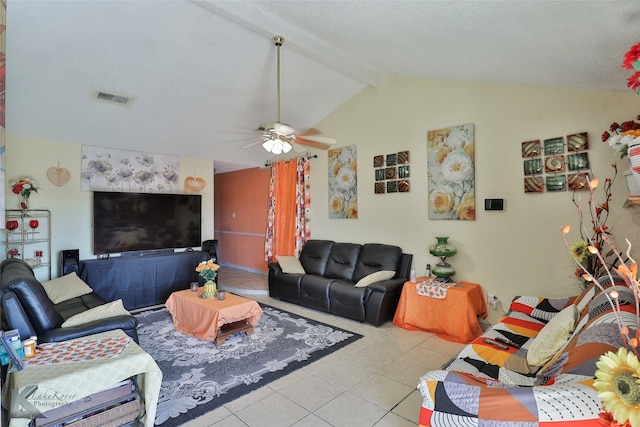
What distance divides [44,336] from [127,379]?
844mm

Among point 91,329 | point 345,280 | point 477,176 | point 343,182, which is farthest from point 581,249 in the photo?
point 91,329

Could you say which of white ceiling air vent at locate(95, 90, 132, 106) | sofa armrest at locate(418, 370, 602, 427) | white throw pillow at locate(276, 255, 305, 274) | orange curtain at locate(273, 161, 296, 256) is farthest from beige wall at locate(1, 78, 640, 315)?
sofa armrest at locate(418, 370, 602, 427)

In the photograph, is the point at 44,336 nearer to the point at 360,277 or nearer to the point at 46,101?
the point at 46,101

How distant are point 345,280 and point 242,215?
357 centimetres

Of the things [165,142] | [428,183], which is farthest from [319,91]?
[165,142]

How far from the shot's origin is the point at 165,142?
196 inches

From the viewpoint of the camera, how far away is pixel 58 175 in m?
4.30

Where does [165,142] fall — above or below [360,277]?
above

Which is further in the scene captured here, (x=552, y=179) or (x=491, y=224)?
(x=491, y=224)

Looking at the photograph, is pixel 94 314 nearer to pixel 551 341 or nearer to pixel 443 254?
pixel 551 341

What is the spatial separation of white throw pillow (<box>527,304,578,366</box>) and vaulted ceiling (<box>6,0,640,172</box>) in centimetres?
170

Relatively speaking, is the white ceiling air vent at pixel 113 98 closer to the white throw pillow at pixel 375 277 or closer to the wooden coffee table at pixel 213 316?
the wooden coffee table at pixel 213 316

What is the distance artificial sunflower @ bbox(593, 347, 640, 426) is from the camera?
800 mm

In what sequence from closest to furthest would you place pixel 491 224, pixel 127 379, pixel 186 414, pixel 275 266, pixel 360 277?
pixel 127 379
pixel 186 414
pixel 491 224
pixel 360 277
pixel 275 266
